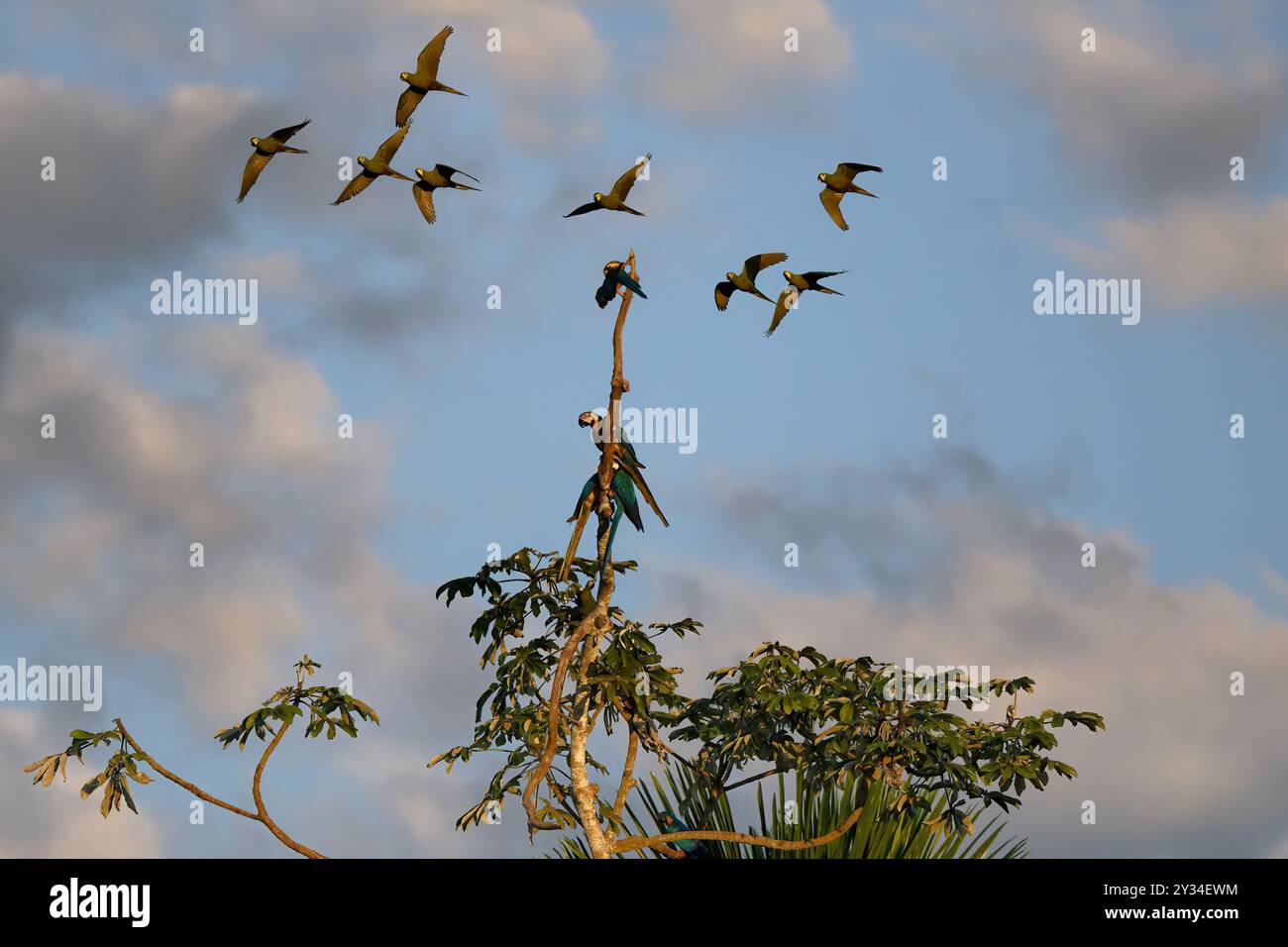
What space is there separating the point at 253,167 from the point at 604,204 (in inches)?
116

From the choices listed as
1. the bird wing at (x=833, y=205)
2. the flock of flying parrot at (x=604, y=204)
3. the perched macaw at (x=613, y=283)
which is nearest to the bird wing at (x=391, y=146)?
the flock of flying parrot at (x=604, y=204)

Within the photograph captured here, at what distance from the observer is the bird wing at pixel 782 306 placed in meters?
11.1

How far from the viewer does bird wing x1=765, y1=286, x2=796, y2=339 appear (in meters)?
11.1

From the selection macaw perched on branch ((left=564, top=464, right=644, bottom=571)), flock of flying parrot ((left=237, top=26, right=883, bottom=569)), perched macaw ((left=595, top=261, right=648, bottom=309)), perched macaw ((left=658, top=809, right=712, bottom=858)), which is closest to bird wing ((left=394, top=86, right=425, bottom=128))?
flock of flying parrot ((left=237, top=26, right=883, bottom=569))

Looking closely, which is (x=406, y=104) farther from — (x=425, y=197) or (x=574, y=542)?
(x=574, y=542)

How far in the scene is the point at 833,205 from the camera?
462 inches

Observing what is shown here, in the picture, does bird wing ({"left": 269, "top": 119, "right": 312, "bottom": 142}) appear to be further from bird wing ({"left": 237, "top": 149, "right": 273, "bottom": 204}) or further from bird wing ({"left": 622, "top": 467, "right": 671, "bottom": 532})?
bird wing ({"left": 622, "top": 467, "right": 671, "bottom": 532})

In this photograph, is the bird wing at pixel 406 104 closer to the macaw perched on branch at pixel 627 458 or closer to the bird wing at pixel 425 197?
the bird wing at pixel 425 197

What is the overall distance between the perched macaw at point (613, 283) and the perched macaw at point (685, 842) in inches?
150

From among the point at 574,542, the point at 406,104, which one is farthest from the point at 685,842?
the point at 406,104
